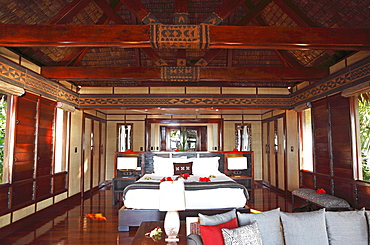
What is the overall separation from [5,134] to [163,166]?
2.81 m

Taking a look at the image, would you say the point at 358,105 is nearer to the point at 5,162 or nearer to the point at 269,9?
the point at 269,9

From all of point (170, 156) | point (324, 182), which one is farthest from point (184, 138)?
point (324, 182)

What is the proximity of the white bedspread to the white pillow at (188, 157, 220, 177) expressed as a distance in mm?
1459

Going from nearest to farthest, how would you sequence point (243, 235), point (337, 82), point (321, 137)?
1. point (243, 235)
2. point (337, 82)
3. point (321, 137)

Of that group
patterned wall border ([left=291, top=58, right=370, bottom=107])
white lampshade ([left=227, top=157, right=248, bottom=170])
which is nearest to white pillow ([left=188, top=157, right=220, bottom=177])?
white lampshade ([left=227, top=157, right=248, bottom=170])

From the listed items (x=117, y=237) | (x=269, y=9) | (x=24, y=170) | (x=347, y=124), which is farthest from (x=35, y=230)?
(x=269, y=9)

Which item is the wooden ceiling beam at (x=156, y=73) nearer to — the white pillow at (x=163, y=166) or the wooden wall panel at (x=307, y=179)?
the white pillow at (x=163, y=166)

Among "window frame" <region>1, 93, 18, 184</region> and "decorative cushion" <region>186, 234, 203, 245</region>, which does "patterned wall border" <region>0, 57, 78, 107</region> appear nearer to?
"window frame" <region>1, 93, 18, 184</region>

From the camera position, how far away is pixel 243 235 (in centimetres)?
190

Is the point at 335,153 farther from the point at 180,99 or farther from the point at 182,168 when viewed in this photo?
the point at 180,99

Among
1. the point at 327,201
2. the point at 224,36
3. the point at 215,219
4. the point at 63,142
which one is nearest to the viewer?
the point at 215,219

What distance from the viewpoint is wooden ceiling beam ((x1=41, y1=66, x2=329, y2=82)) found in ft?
15.7

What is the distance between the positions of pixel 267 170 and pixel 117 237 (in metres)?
5.52

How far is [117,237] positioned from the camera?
3.46 m
